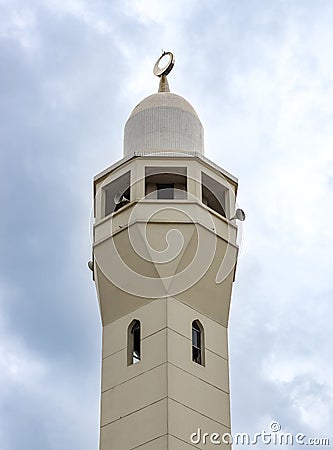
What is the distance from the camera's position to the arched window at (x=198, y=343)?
23156 millimetres

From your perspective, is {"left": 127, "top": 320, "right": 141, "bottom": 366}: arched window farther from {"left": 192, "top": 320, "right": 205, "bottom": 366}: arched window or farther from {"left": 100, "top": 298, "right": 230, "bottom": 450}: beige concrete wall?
{"left": 192, "top": 320, "right": 205, "bottom": 366}: arched window

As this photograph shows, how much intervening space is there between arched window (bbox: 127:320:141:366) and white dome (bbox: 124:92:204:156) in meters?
4.49

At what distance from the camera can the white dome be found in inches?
1005

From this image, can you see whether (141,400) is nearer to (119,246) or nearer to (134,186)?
(119,246)

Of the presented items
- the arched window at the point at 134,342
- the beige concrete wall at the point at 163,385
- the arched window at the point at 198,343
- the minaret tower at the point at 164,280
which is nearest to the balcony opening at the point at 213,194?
the minaret tower at the point at 164,280

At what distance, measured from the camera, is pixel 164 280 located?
910 inches

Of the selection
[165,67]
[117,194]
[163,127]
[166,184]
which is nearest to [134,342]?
[117,194]

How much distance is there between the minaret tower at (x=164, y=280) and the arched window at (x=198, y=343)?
26 millimetres

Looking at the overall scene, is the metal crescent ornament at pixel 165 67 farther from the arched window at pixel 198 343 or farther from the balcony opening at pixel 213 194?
the arched window at pixel 198 343

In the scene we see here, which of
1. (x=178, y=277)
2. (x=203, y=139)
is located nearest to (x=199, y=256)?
(x=178, y=277)

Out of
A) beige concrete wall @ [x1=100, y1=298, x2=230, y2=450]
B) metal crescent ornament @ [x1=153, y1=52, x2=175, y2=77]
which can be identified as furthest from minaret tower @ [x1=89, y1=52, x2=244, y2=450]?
metal crescent ornament @ [x1=153, y1=52, x2=175, y2=77]

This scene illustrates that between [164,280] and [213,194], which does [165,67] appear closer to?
[213,194]

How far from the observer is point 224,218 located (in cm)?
2478

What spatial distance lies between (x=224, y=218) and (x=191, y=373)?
4.23 metres
